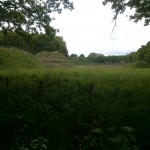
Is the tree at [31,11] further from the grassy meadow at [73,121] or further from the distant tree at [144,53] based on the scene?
the distant tree at [144,53]

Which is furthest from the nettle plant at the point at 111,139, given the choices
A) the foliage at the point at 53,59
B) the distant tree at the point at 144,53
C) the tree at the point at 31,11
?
the distant tree at the point at 144,53

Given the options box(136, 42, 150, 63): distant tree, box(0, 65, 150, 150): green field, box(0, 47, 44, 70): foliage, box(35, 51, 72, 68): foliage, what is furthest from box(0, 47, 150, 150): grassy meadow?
box(136, 42, 150, 63): distant tree

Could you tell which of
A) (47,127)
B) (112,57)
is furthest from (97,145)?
(112,57)

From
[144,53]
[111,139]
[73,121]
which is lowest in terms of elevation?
[111,139]

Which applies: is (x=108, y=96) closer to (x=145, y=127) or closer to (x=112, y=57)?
(x=145, y=127)

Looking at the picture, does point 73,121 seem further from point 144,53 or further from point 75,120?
point 144,53

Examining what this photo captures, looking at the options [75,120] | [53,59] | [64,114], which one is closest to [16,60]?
[53,59]

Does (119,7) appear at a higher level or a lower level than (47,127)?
higher

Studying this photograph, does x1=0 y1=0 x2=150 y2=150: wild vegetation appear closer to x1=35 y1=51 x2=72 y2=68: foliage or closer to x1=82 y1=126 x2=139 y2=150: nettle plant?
x1=82 y1=126 x2=139 y2=150: nettle plant

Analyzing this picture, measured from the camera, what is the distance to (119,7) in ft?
59.9

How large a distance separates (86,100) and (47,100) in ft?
4.98

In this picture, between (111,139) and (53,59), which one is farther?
(53,59)

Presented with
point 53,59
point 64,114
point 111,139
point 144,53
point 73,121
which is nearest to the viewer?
point 111,139

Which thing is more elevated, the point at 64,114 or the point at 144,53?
the point at 144,53
